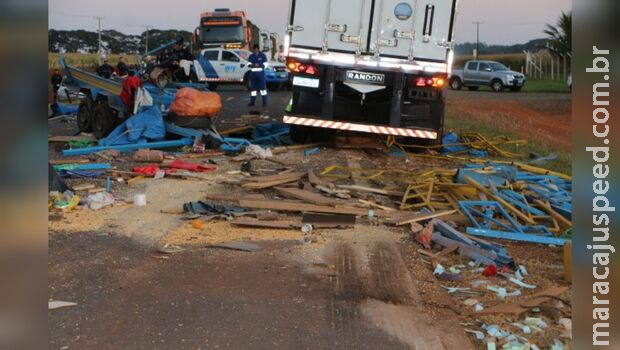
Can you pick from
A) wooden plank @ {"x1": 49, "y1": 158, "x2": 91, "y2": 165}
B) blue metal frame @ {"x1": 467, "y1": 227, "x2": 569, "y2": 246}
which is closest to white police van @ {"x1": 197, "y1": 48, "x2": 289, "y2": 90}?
wooden plank @ {"x1": 49, "y1": 158, "x2": 91, "y2": 165}

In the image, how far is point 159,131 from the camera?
12.2 m

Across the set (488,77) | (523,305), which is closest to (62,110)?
(523,305)

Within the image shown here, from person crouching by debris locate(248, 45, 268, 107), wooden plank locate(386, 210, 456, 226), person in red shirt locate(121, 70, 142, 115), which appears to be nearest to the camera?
wooden plank locate(386, 210, 456, 226)

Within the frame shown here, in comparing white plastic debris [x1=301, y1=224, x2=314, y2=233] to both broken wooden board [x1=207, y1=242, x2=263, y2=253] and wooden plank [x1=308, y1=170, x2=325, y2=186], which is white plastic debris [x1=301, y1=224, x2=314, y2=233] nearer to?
broken wooden board [x1=207, y1=242, x2=263, y2=253]

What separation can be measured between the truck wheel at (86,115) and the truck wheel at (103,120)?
52 centimetres

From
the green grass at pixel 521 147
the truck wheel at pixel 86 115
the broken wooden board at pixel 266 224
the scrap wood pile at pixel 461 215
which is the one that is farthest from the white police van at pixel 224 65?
the broken wooden board at pixel 266 224

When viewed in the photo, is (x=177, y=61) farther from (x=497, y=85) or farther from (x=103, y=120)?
(x=497, y=85)

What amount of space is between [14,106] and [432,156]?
11.5 metres

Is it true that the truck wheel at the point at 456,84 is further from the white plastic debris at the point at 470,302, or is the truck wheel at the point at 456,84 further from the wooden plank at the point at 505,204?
the white plastic debris at the point at 470,302

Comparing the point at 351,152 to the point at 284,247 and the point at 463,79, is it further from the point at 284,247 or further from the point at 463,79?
the point at 463,79

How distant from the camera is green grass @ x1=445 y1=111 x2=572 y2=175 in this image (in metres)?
11.7

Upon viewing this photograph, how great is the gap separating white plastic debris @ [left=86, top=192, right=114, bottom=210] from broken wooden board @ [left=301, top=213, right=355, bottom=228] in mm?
2520

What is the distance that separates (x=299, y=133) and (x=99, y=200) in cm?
599

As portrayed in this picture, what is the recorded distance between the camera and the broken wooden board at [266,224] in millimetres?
6887
